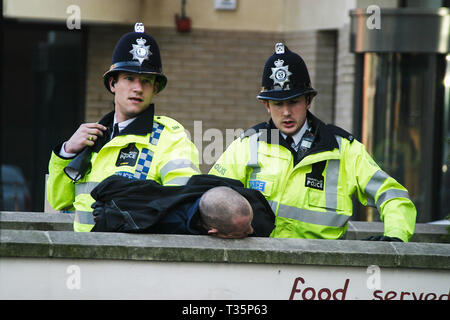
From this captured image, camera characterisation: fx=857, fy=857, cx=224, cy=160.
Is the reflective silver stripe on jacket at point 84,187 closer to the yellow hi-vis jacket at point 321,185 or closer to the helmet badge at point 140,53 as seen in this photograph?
the helmet badge at point 140,53

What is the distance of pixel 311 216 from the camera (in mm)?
4730

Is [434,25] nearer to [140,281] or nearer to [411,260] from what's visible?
[411,260]

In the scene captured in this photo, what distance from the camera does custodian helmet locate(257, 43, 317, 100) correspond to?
485 cm

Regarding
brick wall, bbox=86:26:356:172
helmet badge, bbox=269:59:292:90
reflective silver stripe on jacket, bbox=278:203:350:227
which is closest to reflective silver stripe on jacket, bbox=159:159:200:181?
reflective silver stripe on jacket, bbox=278:203:350:227

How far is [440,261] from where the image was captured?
4.04 m

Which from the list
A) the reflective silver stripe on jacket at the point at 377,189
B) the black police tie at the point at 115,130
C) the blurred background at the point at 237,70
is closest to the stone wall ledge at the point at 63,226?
the reflective silver stripe on jacket at the point at 377,189

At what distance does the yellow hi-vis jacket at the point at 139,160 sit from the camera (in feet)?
14.9

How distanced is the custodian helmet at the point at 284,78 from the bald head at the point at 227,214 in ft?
3.04

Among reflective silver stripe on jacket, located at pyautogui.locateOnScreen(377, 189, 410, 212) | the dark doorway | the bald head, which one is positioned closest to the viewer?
the bald head

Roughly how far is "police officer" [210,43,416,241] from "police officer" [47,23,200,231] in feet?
1.32

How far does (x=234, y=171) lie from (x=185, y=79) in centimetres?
564

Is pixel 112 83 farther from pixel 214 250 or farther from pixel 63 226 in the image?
pixel 214 250

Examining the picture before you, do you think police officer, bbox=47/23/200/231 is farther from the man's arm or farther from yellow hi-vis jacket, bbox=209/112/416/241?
the man's arm
